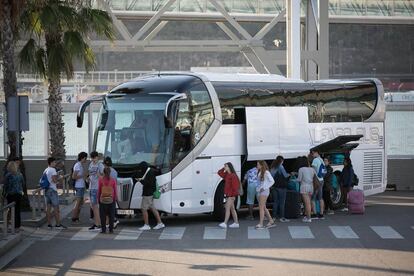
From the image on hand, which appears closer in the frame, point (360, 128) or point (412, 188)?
point (360, 128)

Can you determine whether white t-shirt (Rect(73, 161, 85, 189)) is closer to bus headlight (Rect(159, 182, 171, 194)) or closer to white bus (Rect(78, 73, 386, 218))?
white bus (Rect(78, 73, 386, 218))

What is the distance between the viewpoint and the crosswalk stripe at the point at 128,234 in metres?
19.6

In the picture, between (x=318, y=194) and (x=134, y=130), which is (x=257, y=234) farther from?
(x=134, y=130)

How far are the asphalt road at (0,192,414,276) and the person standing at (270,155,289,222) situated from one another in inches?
17.3

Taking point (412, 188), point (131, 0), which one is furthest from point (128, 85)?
point (131, 0)

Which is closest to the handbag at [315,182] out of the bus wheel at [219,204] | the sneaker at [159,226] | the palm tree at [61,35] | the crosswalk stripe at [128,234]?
the bus wheel at [219,204]

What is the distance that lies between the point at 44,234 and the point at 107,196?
161 cm

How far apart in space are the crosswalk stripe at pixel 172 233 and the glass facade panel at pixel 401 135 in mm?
14909

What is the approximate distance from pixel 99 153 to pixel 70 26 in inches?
266

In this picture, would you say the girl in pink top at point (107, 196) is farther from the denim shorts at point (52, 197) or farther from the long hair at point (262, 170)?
the long hair at point (262, 170)

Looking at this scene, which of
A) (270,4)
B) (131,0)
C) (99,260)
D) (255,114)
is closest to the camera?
(99,260)

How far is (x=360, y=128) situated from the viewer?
27.7 meters

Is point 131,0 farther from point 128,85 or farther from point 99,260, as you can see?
point 99,260

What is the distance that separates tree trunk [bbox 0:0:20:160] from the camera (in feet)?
81.3
